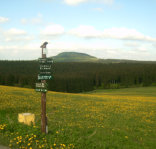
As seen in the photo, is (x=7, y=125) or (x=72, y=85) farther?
(x=72, y=85)

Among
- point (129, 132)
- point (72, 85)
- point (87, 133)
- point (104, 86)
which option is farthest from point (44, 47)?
point (104, 86)

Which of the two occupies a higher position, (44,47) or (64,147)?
(44,47)

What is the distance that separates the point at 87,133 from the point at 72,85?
93458mm

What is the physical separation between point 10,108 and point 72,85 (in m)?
86.6

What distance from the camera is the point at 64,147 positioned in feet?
25.3

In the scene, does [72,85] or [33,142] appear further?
[72,85]

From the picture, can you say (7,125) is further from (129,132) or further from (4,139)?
(129,132)

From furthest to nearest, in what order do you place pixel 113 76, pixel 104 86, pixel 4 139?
pixel 113 76
pixel 104 86
pixel 4 139

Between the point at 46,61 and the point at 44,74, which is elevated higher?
the point at 46,61

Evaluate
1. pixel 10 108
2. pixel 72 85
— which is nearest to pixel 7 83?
pixel 72 85

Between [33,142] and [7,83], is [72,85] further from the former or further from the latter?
[33,142]

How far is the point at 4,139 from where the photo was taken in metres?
8.74

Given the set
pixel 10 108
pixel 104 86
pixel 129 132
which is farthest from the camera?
pixel 104 86

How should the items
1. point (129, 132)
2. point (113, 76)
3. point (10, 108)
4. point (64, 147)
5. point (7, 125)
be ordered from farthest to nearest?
point (113, 76) → point (10, 108) → point (129, 132) → point (7, 125) → point (64, 147)
